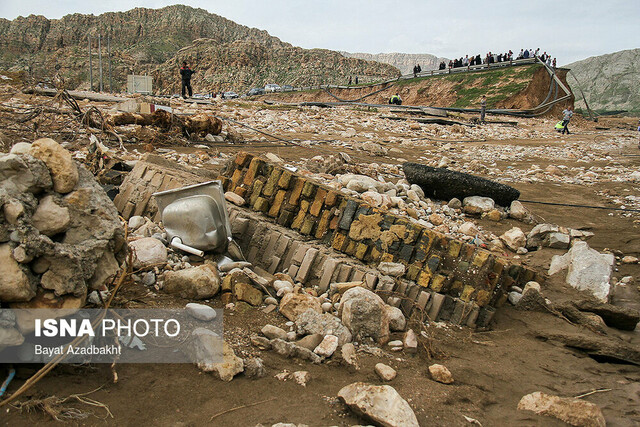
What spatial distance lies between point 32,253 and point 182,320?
86 centimetres

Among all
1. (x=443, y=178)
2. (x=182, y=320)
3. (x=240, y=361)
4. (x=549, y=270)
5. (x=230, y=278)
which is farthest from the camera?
(x=443, y=178)

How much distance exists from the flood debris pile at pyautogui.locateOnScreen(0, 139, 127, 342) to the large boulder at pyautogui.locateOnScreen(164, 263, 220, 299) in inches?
21.1

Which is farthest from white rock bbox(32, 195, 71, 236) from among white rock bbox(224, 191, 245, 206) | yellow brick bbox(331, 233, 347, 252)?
yellow brick bbox(331, 233, 347, 252)

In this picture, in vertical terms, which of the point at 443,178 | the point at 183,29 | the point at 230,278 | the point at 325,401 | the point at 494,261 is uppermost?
the point at 183,29

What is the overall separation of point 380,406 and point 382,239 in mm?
1628

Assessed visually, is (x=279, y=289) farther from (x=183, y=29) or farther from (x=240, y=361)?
(x=183, y=29)

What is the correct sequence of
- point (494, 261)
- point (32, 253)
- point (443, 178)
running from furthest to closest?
point (443, 178)
point (494, 261)
point (32, 253)

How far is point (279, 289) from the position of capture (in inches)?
115

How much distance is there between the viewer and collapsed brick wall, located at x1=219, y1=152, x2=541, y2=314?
3.05m

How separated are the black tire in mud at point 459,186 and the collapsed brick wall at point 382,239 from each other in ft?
6.89

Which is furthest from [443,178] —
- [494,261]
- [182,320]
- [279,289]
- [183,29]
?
[183,29]

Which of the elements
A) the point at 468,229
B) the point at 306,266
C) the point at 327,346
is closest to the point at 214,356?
the point at 327,346

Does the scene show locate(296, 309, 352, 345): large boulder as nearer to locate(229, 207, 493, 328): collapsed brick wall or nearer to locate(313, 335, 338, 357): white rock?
locate(313, 335, 338, 357): white rock

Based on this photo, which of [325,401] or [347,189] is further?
[347,189]
